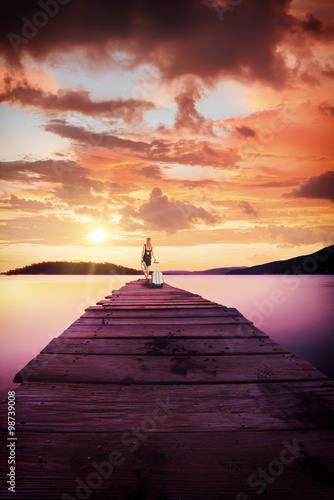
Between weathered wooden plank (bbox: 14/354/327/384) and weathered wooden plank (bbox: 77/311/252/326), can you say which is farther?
weathered wooden plank (bbox: 77/311/252/326)

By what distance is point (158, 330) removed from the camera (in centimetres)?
391

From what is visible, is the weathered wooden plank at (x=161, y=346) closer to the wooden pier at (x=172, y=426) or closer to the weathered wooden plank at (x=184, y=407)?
the wooden pier at (x=172, y=426)

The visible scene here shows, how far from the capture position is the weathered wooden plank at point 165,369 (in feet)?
7.52

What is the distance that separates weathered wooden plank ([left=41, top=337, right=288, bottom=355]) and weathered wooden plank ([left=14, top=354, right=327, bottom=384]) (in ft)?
0.46

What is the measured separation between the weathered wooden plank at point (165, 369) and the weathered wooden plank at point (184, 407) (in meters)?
0.13

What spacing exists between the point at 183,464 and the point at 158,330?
8.36 feet

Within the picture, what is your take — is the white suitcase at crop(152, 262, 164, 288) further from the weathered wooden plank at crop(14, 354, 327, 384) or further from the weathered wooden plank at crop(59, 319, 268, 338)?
the weathered wooden plank at crop(14, 354, 327, 384)

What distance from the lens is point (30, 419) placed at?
170 cm

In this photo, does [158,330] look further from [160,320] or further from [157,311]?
[157,311]

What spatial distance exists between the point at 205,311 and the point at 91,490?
14.0ft

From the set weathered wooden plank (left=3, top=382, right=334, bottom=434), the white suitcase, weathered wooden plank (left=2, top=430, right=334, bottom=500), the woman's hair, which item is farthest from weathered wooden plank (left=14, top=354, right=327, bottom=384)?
the woman's hair

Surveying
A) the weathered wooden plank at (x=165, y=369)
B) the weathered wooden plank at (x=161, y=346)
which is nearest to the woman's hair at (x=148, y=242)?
the weathered wooden plank at (x=161, y=346)

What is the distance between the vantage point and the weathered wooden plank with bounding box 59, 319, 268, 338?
3586 mm

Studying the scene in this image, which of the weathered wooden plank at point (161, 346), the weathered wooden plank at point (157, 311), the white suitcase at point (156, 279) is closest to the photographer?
the weathered wooden plank at point (161, 346)
